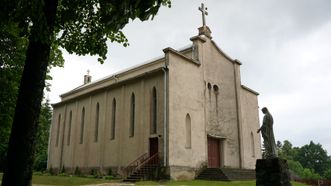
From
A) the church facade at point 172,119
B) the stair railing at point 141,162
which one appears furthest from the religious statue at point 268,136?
the stair railing at point 141,162

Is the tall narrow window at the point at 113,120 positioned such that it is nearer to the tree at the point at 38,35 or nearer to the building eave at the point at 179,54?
the building eave at the point at 179,54

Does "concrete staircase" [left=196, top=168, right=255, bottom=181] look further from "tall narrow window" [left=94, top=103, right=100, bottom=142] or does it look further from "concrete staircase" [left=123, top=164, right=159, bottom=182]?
"tall narrow window" [left=94, top=103, right=100, bottom=142]

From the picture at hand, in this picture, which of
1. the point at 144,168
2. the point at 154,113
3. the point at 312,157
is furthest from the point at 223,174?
the point at 312,157

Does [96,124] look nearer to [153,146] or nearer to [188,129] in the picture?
[153,146]

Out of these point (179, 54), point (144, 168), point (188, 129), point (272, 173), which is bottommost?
point (272, 173)

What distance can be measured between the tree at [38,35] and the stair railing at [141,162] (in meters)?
13.7

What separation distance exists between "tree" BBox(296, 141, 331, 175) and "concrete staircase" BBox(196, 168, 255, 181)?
89158mm

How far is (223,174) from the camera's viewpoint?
75.6 ft

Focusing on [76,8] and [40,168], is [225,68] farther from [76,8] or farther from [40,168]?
[40,168]

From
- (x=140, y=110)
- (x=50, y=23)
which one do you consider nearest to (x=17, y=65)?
(x=140, y=110)

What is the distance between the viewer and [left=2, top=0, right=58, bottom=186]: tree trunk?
21.6 ft

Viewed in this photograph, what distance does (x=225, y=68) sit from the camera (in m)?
30.5

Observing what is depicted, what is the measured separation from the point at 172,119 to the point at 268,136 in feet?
32.9

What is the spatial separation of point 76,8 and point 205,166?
18.4 metres
